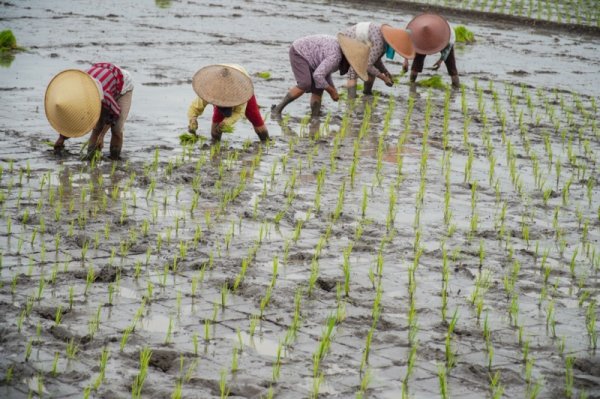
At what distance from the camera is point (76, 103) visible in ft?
23.4

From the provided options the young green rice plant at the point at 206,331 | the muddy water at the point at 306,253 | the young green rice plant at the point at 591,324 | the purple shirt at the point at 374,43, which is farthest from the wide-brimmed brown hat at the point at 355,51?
the young green rice plant at the point at 206,331

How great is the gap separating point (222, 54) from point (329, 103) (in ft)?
10.3

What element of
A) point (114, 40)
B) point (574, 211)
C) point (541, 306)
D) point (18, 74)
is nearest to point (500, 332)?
point (541, 306)

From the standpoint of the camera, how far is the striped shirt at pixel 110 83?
7.28m

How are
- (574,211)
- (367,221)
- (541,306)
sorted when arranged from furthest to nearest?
(574,211) → (367,221) → (541,306)

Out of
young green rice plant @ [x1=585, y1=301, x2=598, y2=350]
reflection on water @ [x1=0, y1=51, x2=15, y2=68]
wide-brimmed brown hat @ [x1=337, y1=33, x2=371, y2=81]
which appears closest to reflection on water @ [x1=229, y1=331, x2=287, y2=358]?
young green rice plant @ [x1=585, y1=301, x2=598, y2=350]

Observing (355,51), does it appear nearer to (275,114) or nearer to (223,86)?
(275,114)

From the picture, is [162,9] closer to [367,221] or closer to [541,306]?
[367,221]

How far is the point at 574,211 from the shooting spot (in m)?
6.89

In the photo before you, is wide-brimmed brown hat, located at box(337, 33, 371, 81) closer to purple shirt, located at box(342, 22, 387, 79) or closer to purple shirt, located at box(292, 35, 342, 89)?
purple shirt, located at box(292, 35, 342, 89)

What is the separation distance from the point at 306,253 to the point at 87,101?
7.89 feet

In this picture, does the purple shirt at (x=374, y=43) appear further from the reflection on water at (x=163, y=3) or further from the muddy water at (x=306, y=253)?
the reflection on water at (x=163, y=3)

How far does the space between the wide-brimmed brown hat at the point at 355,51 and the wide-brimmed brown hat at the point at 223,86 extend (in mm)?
1622

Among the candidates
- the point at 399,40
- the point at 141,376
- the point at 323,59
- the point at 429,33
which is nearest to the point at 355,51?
the point at 323,59
